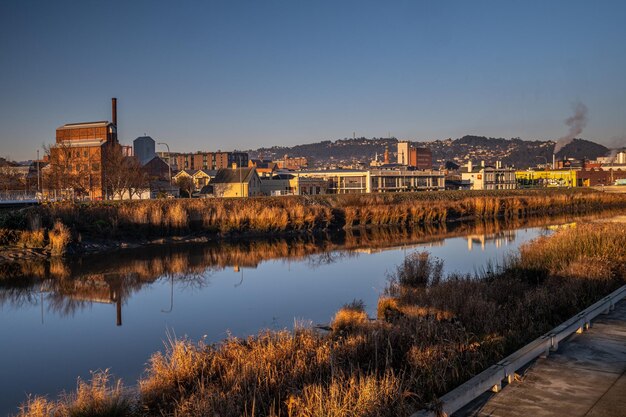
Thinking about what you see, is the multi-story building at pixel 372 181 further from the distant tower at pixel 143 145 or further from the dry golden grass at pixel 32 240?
the dry golden grass at pixel 32 240

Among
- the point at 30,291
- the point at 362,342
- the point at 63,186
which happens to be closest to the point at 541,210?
the point at 63,186

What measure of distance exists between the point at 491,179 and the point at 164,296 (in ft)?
354

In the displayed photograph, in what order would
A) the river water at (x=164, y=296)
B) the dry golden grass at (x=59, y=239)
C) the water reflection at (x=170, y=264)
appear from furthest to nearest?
the dry golden grass at (x=59, y=239), the water reflection at (x=170, y=264), the river water at (x=164, y=296)

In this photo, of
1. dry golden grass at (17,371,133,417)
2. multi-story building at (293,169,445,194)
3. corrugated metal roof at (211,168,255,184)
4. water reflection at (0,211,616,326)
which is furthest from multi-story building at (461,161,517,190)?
dry golden grass at (17,371,133,417)

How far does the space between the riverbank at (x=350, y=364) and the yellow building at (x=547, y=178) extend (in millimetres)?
116556

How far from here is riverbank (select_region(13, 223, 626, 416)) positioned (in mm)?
6828

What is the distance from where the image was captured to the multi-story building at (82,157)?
63250 millimetres

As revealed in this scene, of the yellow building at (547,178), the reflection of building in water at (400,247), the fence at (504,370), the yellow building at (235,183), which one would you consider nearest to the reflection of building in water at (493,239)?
the reflection of building in water at (400,247)

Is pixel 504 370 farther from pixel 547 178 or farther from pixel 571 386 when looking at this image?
pixel 547 178

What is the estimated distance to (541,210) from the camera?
65.4m

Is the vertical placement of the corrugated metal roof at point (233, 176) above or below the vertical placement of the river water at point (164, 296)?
above

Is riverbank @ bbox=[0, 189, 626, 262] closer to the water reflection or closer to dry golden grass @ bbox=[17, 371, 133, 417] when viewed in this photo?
the water reflection

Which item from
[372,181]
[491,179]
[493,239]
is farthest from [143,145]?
[493,239]

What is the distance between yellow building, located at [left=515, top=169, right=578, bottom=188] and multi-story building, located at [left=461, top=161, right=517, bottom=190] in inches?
208
